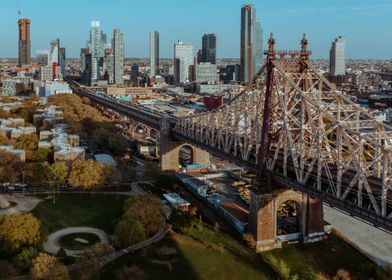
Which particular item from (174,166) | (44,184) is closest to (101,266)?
(44,184)

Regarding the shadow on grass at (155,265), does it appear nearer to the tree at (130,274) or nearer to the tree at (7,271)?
the tree at (130,274)

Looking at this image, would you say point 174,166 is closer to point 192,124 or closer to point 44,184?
point 192,124

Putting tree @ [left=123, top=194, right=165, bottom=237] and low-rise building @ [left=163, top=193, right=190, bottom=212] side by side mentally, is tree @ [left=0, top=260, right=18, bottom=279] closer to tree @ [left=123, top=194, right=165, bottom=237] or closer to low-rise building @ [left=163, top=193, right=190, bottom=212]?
tree @ [left=123, top=194, right=165, bottom=237]

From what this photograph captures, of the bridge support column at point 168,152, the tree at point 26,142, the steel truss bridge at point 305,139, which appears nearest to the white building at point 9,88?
the tree at point 26,142

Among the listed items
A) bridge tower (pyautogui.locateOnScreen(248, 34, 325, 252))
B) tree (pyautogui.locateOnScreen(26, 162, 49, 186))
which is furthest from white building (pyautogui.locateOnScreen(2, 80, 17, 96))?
bridge tower (pyautogui.locateOnScreen(248, 34, 325, 252))

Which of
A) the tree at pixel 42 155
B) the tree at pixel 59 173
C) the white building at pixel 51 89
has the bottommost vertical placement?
the tree at pixel 59 173

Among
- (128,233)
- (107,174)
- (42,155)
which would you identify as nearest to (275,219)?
(128,233)

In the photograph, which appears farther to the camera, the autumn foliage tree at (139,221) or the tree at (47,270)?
the autumn foliage tree at (139,221)
